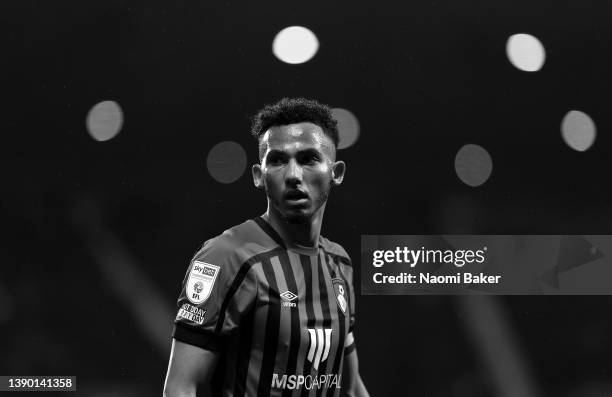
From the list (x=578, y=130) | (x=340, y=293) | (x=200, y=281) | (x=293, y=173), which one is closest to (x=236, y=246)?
(x=200, y=281)

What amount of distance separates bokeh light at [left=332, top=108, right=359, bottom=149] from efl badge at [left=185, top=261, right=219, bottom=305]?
59.2 inches

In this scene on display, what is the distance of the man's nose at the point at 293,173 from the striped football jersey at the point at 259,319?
6.5 inches

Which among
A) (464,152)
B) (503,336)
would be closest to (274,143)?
(464,152)

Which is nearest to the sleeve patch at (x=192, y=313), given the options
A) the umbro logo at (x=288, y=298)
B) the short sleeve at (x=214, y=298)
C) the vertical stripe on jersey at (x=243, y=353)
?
the short sleeve at (x=214, y=298)

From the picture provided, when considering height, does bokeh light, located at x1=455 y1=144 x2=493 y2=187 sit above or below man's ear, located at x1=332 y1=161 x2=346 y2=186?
above

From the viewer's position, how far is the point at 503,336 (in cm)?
304

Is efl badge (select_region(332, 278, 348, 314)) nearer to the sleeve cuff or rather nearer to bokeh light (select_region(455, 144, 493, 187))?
the sleeve cuff

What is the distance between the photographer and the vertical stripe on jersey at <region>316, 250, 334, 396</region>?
1748 mm

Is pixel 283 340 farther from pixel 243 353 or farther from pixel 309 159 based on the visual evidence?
pixel 309 159

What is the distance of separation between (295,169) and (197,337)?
48 cm

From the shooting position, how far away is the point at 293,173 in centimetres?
171

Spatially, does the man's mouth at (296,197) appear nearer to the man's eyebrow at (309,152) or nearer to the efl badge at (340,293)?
the man's eyebrow at (309,152)

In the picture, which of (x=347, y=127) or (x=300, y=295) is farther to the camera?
(x=347, y=127)

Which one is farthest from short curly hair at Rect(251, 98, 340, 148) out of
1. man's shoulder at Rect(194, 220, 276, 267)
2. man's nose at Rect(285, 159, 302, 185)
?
man's shoulder at Rect(194, 220, 276, 267)
